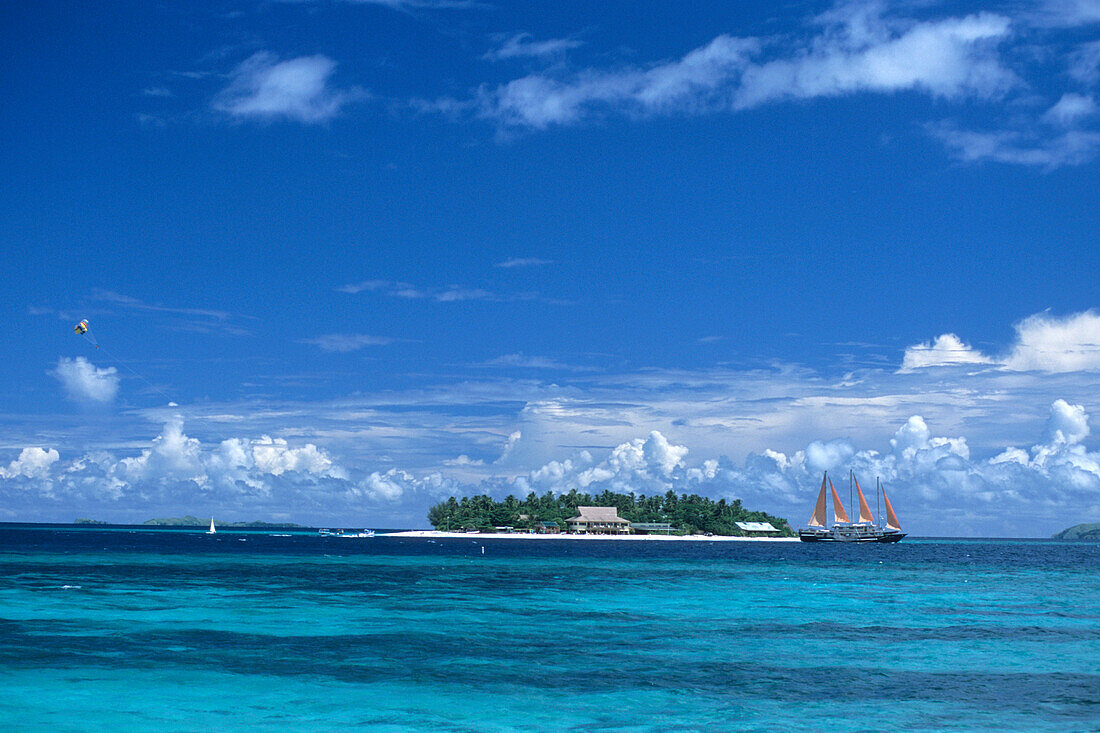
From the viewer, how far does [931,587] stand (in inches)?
3145

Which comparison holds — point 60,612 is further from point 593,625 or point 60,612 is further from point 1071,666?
point 1071,666

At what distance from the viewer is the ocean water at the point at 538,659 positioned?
1065 inches

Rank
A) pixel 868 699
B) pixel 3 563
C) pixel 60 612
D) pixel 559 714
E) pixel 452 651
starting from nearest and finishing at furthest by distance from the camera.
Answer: pixel 559 714 < pixel 868 699 < pixel 452 651 < pixel 60 612 < pixel 3 563

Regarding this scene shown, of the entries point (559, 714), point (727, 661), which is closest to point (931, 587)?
point (727, 661)

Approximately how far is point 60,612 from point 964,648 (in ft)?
158

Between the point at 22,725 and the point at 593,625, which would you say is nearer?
the point at 22,725

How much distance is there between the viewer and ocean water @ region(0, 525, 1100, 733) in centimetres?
2705

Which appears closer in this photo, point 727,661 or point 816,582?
point 727,661

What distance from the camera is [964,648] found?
40906 mm

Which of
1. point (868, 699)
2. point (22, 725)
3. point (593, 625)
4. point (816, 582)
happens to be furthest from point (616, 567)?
point (22, 725)

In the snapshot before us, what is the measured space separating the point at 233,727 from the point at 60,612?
31.9 meters

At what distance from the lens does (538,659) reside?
3666cm

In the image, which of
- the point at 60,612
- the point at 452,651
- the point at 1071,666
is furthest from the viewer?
the point at 60,612

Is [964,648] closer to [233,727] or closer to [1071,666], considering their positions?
[1071,666]
